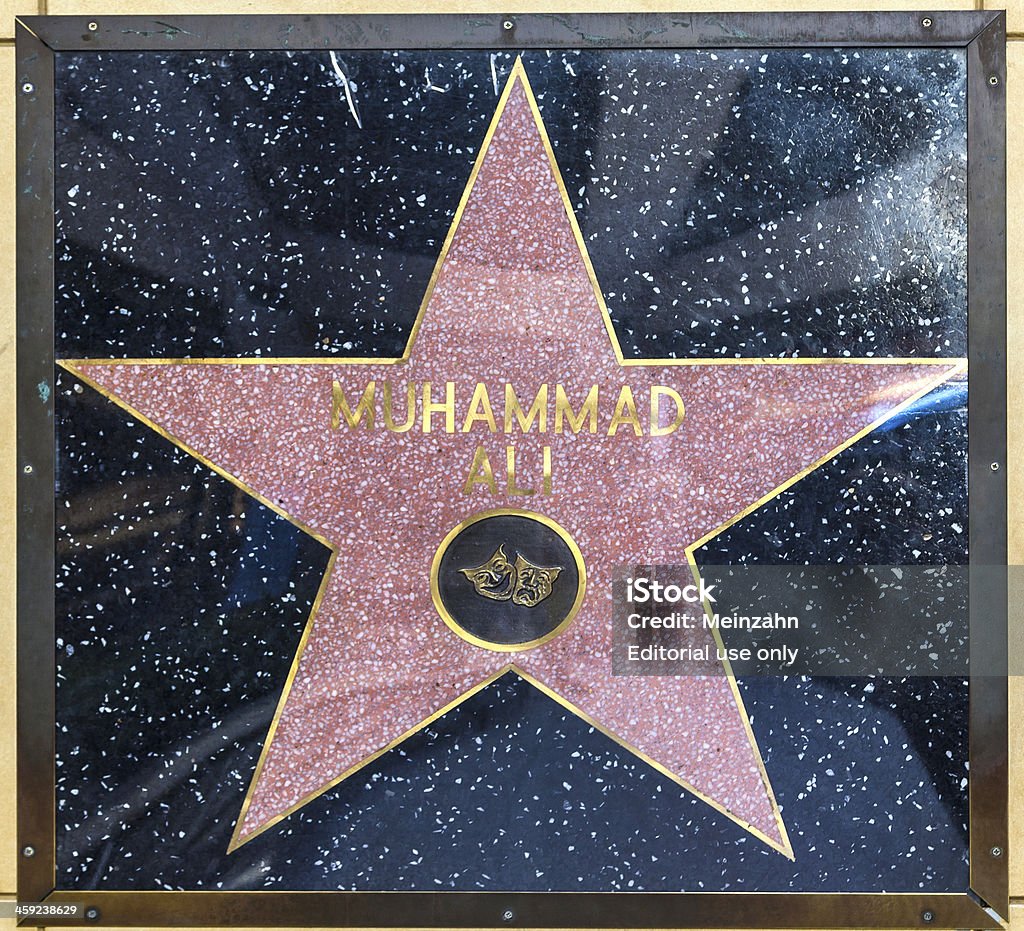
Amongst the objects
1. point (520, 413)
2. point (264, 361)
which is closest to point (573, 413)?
point (520, 413)

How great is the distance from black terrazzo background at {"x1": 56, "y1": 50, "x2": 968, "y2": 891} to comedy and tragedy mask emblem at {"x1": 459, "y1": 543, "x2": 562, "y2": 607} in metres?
0.14

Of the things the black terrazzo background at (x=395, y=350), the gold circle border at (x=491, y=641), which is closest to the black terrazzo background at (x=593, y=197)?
the black terrazzo background at (x=395, y=350)

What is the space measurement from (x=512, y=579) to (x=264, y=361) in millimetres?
491

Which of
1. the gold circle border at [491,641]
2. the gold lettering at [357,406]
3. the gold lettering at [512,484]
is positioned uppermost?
the gold lettering at [357,406]

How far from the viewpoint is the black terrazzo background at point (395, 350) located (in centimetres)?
108

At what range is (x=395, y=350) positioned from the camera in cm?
109

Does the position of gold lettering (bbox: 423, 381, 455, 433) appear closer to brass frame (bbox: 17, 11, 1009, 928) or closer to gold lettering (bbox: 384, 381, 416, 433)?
gold lettering (bbox: 384, 381, 416, 433)

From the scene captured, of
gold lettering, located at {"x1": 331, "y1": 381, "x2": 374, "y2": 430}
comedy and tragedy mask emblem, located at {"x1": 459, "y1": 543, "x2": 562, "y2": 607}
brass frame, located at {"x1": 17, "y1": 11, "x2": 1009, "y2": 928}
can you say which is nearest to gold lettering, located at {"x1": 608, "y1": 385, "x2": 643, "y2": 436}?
comedy and tragedy mask emblem, located at {"x1": 459, "y1": 543, "x2": 562, "y2": 607}

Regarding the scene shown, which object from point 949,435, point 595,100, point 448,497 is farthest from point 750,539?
point 595,100

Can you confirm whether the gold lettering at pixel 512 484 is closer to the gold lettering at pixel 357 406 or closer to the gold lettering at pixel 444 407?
the gold lettering at pixel 444 407

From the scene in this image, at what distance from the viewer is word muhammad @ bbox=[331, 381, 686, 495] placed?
42.6 inches

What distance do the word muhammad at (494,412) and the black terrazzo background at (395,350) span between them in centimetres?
8

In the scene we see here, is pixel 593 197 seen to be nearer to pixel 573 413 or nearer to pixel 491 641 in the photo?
pixel 573 413

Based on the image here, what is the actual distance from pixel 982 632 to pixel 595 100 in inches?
38.4
